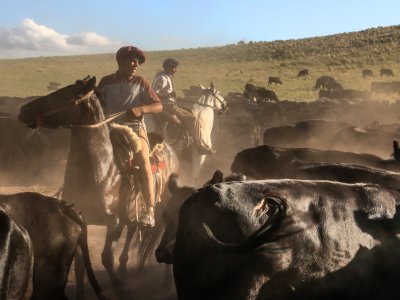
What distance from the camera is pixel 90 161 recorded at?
7098 mm

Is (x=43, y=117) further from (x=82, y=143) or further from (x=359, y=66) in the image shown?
(x=359, y=66)

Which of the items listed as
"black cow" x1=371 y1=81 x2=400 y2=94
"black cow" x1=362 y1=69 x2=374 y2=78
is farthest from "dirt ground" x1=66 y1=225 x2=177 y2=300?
"black cow" x1=362 y1=69 x2=374 y2=78

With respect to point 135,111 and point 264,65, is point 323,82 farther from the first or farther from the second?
point 135,111

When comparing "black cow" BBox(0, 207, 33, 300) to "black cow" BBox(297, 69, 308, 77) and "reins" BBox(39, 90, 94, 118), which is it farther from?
"black cow" BBox(297, 69, 308, 77)

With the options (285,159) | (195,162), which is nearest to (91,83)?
(285,159)

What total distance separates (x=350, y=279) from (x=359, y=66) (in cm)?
5467

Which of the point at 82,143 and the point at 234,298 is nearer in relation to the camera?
the point at 234,298

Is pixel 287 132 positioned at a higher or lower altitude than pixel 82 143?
lower

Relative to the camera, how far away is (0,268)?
3.83m

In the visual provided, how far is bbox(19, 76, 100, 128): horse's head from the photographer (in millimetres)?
6703

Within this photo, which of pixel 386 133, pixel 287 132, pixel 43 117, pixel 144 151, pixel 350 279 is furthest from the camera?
pixel 287 132

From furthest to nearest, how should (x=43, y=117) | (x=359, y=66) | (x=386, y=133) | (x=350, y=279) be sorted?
(x=359, y=66)
(x=386, y=133)
(x=43, y=117)
(x=350, y=279)

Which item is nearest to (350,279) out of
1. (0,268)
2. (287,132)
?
(0,268)

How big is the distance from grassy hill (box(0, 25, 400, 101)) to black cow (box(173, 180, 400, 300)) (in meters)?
35.5
